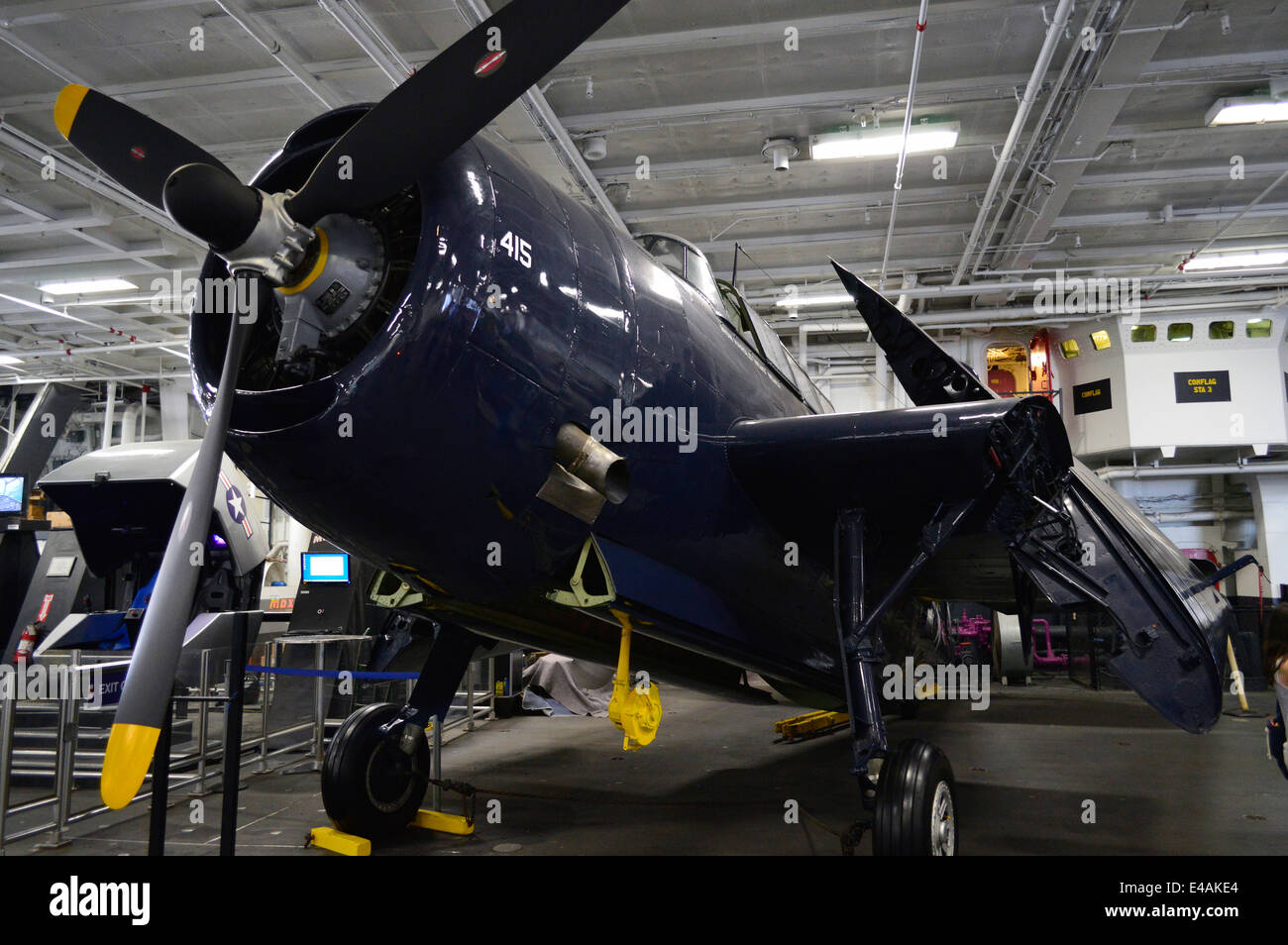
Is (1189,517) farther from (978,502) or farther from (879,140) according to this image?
(978,502)

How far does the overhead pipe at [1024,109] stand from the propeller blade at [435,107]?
6.92 m

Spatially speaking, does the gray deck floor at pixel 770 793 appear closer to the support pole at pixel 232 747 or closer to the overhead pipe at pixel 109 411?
the support pole at pixel 232 747

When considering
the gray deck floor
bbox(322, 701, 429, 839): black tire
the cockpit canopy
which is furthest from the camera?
the gray deck floor

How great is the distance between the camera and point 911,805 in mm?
3465

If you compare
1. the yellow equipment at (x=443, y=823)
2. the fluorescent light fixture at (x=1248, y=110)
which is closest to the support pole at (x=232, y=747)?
the yellow equipment at (x=443, y=823)

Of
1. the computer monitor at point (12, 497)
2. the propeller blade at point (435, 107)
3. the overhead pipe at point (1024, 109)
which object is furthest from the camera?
the computer monitor at point (12, 497)

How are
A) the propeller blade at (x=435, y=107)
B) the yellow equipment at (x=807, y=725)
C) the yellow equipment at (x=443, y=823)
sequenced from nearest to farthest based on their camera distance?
1. the propeller blade at (x=435, y=107)
2. the yellow equipment at (x=443, y=823)
3. the yellow equipment at (x=807, y=725)

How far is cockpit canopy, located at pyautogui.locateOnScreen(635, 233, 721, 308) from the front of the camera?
14.0 feet

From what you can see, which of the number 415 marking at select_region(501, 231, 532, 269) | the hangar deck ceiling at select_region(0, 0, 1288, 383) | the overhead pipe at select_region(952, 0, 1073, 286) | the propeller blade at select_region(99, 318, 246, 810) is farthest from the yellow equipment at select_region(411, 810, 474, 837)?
the overhead pipe at select_region(952, 0, 1073, 286)

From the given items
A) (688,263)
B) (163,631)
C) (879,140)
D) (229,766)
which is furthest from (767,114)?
(163,631)

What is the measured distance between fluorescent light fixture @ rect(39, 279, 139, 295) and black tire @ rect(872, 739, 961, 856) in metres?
15.1

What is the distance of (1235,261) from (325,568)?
626 inches

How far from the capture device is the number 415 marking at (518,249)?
2689mm

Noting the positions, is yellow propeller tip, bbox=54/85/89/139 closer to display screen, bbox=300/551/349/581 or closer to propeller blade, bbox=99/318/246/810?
propeller blade, bbox=99/318/246/810
